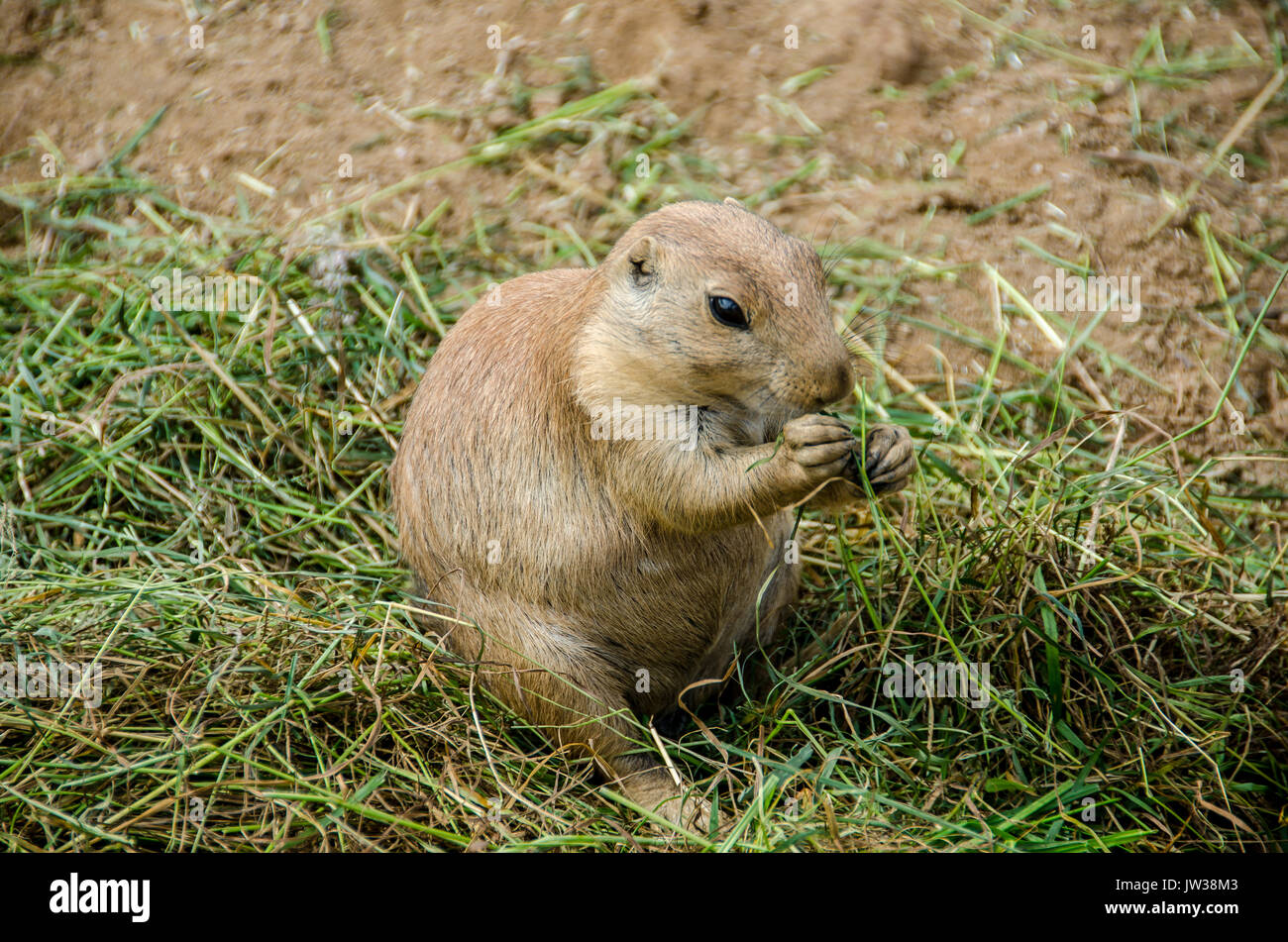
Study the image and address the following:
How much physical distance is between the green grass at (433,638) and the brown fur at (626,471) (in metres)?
0.24

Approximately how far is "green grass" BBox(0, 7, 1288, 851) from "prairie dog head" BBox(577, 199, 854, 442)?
92 cm

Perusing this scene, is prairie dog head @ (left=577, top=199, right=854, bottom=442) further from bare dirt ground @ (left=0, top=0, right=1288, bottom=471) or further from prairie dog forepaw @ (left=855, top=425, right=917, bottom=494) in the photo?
bare dirt ground @ (left=0, top=0, right=1288, bottom=471)

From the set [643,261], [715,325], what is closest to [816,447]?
[715,325]

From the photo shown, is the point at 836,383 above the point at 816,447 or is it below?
above

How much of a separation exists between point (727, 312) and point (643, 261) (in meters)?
0.37

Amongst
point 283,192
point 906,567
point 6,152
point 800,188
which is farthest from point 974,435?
point 6,152

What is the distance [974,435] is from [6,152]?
18.8ft

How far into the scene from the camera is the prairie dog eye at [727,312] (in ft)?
11.5

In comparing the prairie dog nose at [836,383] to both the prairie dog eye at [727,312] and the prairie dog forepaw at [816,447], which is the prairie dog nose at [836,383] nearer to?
the prairie dog forepaw at [816,447]

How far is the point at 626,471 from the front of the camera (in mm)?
3822

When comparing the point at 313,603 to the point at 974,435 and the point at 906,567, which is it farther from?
the point at 974,435

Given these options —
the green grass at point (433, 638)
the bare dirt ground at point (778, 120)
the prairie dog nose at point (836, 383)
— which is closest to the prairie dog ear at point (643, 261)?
the prairie dog nose at point (836, 383)

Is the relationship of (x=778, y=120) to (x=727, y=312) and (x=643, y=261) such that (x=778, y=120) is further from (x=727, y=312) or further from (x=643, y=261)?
(x=727, y=312)

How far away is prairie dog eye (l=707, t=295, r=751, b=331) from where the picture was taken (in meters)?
3.51
